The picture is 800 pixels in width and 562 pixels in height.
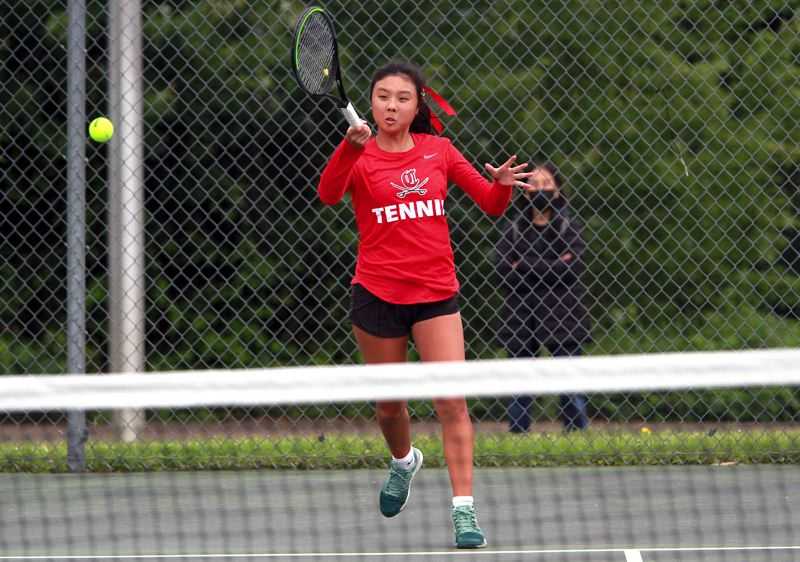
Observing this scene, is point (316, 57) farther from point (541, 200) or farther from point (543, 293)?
point (543, 293)

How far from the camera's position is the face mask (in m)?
7.72

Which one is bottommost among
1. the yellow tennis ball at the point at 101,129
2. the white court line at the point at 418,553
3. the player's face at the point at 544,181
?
the white court line at the point at 418,553

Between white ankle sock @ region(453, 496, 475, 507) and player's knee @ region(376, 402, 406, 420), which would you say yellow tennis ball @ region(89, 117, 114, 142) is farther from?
white ankle sock @ region(453, 496, 475, 507)

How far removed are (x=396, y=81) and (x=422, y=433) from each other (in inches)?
117

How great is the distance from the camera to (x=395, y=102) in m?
5.32

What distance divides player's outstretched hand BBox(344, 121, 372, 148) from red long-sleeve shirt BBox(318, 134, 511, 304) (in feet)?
0.49

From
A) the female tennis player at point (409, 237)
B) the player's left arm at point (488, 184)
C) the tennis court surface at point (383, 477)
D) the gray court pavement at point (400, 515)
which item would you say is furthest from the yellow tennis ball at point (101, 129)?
the player's left arm at point (488, 184)

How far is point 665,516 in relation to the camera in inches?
241

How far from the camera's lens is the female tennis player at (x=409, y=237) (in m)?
5.28

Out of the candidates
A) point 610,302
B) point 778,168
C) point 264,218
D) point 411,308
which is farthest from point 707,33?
point 411,308

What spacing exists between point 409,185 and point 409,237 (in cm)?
16

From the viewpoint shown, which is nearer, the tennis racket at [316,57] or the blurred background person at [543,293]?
the tennis racket at [316,57]

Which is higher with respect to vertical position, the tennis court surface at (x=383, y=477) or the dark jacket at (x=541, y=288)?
the dark jacket at (x=541, y=288)

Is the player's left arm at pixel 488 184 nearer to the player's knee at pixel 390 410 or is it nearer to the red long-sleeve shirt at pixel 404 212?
the red long-sleeve shirt at pixel 404 212
